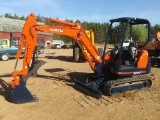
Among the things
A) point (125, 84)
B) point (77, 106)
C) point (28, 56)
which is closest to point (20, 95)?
point (28, 56)

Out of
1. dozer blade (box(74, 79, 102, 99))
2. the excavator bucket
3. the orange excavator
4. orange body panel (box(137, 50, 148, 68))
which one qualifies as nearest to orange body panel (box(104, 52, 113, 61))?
the orange excavator

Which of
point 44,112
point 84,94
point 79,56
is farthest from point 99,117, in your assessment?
point 79,56

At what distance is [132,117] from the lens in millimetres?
6691

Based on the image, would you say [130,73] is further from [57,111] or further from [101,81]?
[57,111]

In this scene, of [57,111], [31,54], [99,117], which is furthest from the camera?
[31,54]

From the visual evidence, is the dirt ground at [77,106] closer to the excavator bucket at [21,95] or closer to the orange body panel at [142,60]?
the excavator bucket at [21,95]

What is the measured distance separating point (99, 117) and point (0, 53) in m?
14.7

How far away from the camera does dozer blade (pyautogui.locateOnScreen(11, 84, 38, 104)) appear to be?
7.73m

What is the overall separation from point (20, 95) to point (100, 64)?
343cm

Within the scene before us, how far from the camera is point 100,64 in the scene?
31.7 feet

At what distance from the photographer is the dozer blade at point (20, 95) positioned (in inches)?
304

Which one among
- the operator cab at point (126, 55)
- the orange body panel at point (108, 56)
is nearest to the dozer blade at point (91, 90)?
the operator cab at point (126, 55)

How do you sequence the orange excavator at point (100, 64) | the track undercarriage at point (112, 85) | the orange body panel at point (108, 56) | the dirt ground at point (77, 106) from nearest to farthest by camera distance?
1. the dirt ground at point (77, 106)
2. the orange excavator at point (100, 64)
3. the track undercarriage at point (112, 85)
4. the orange body panel at point (108, 56)

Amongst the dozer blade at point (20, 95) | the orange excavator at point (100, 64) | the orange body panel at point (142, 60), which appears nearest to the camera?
the dozer blade at point (20, 95)
